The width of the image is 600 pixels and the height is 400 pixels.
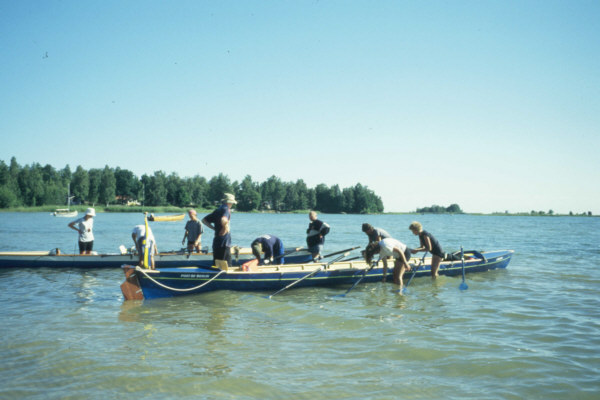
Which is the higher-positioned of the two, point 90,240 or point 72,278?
point 90,240

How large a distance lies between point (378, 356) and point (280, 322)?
104 inches

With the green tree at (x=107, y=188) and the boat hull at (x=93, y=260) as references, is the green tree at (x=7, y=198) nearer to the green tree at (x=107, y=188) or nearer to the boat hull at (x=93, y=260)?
the green tree at (x=107, y=188)

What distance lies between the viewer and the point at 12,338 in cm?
721

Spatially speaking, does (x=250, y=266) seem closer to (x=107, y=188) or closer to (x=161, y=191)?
(x=107, y=188)

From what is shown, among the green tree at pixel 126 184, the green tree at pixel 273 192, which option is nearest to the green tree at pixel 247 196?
the green tree at pixel 273 192

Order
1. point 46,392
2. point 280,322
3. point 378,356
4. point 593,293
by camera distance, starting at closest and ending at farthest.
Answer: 1. point 46,392
2. point 378,356
3. point 280,322
4. point 593,293

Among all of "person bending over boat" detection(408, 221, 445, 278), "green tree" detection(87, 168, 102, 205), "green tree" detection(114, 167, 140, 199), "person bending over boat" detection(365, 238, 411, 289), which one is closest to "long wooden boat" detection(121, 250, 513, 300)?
"person bending over boat" detection(408, 221, 445, 278)

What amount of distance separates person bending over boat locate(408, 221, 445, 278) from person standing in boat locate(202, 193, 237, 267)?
5570 millimetres

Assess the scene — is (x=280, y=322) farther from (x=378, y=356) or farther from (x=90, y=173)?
(x=90, y=173)

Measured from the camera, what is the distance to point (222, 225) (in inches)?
407

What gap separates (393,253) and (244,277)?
4146 millimetres

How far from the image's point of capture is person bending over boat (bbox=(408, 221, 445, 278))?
1289 centimetres

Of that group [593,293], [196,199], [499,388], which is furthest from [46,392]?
[196,199]

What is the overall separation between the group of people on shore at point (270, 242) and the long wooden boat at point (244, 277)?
0.45 meters
